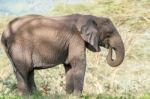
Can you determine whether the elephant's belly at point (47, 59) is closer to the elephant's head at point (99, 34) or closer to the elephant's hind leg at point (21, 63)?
the elephant's hind leg at point (21, 63)

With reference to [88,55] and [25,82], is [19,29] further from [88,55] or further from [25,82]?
[88,55]

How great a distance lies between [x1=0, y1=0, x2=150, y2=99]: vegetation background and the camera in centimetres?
1166

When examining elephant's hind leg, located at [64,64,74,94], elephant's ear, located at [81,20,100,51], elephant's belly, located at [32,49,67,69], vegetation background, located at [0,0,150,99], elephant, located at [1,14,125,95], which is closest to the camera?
elephant, located at [1,14,125,95]

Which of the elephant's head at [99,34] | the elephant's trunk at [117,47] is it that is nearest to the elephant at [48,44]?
the elephant's head at [99,34]

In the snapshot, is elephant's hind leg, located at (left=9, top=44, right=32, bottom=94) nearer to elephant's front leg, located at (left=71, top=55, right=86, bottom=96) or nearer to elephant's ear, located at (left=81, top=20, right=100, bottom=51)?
elephant's front leg, located at (left=71, top=55, right=86, bottom=96)

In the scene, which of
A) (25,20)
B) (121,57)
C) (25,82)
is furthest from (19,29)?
(121,57)

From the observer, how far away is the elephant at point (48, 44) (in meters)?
8.60

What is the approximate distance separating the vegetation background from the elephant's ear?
1596mm

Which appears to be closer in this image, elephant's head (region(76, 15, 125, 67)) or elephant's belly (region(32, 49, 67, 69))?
elephant's belly (region(32, 49, 67, 69))

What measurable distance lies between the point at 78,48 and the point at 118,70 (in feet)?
14.9

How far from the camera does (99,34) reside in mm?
9297

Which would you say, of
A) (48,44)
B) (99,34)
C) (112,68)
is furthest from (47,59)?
(112,68)

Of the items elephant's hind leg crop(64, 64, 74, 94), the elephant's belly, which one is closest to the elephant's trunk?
elephant's hind leg crop(64, 64, 74, 94)

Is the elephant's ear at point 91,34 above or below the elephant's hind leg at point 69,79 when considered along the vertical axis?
above
